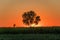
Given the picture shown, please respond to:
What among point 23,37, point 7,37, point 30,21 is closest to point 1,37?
point 7,37

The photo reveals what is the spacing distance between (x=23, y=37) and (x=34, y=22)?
1422 inches

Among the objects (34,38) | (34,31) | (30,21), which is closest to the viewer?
(34,38)

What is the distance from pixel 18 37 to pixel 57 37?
4189mm

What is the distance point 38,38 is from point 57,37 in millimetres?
2039

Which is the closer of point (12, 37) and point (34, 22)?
point (12, 37)

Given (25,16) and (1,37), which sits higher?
(25,16)

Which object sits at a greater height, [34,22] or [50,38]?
[34,22]

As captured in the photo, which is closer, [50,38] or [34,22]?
[50,38]

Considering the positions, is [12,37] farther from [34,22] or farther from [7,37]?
[34,22]

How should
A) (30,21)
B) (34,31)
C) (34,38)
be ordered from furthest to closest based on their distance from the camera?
(30,21), (34,31), (34,38)

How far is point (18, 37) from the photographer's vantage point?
28922mm

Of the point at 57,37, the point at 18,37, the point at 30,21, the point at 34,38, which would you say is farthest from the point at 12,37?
the point at 30,21

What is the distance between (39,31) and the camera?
34.7 meters

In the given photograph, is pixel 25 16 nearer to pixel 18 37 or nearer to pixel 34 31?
pixel 34 31
